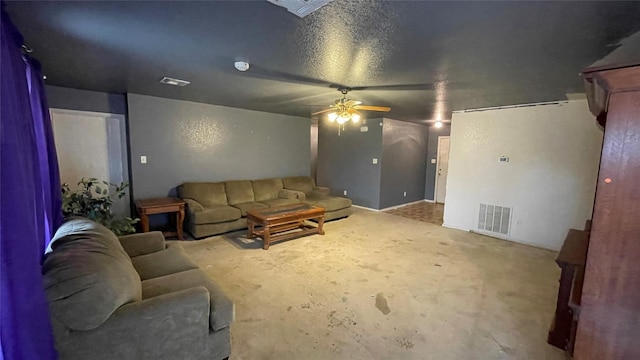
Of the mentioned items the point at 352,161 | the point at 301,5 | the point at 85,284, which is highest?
the point at 301,5

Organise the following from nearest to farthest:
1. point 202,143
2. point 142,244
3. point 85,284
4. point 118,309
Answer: point 85,284 < point 118,309 < point 142,244 < point 202,143

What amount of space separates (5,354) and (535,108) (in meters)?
5.66

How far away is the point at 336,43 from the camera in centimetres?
208

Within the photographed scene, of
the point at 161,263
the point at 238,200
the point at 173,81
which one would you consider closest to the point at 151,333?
the point at 161,263

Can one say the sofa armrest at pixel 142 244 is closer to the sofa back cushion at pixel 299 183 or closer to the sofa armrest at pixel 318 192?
the sofa back cushion at pixel 299 183

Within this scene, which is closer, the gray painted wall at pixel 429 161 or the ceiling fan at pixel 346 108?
the ceiling fan at pixel 346 108

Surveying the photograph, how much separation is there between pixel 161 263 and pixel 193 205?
6.94ft

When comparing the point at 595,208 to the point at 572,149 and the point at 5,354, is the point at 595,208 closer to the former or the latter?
the point at 5,354

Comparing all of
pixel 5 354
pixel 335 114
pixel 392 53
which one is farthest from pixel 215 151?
pixel 5 354

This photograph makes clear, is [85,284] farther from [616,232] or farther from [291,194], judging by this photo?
[291,194]

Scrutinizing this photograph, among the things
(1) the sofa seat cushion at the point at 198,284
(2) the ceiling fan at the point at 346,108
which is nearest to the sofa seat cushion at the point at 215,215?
(1) the sofa seat cushion at the point at 198,284

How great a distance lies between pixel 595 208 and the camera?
1115mm

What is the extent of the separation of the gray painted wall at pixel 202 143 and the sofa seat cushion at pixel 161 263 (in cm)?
248

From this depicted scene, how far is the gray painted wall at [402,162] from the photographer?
6418 mm
